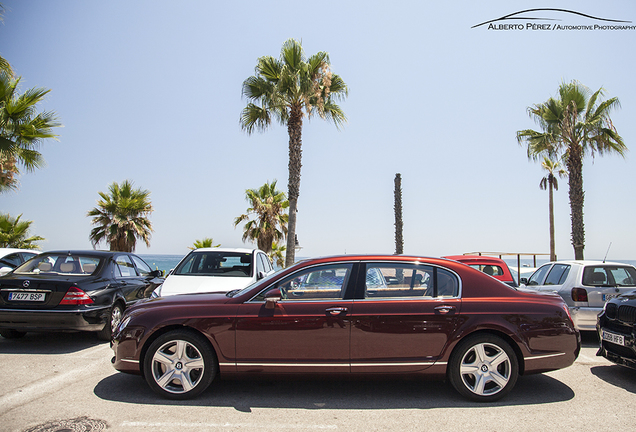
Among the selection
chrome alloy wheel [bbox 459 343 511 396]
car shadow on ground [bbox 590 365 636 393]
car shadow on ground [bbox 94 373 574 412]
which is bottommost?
car shadow on ground [bbox 590 365 636 393]

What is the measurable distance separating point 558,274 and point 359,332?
5.72 metres

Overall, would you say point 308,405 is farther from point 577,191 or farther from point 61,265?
point 577,191

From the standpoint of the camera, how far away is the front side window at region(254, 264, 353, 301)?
4.48 meters

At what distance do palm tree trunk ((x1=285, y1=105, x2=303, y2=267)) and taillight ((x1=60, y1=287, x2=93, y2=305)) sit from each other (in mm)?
10431

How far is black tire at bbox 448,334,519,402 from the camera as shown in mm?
4316

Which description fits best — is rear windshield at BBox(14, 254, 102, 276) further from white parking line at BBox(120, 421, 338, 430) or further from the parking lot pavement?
white parking line at BBox(120, 421, 338, 430)

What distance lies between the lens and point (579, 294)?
7.28 m

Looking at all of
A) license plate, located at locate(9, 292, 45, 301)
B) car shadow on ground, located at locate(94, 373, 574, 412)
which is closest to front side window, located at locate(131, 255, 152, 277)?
license plate, located at locate(9, 292, 45, 301)

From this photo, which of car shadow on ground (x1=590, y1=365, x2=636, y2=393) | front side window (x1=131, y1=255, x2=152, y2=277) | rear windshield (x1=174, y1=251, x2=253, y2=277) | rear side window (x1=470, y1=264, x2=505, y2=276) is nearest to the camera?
car shadow on ground (x1=590, y1=365, x2=636, y2=393)

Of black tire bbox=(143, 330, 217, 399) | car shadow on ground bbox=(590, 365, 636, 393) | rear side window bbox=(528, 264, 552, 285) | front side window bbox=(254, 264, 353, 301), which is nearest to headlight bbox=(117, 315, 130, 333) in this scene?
black tire bbox=(143, 330, 217, 399)

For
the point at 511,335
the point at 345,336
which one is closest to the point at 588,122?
the point at 511,335

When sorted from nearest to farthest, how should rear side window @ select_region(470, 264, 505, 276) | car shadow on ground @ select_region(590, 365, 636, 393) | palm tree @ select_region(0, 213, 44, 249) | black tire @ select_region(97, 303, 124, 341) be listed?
car shadow on ground @ select_region(590, 365, 636, 393), black tire @ select_region(97, 303, 124, 341), rear side window @ select_region(470, 264, 505, 276), palm tree @ select_region(0, 213, 44, 249)

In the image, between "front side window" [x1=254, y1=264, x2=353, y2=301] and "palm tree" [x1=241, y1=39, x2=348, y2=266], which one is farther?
"palm tree" [x1=241, y1=39, x2=348, y2=266]

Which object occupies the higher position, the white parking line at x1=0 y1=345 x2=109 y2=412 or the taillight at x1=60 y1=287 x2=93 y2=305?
the taillight at x1=60 y1=287 x2=93 y2=305
